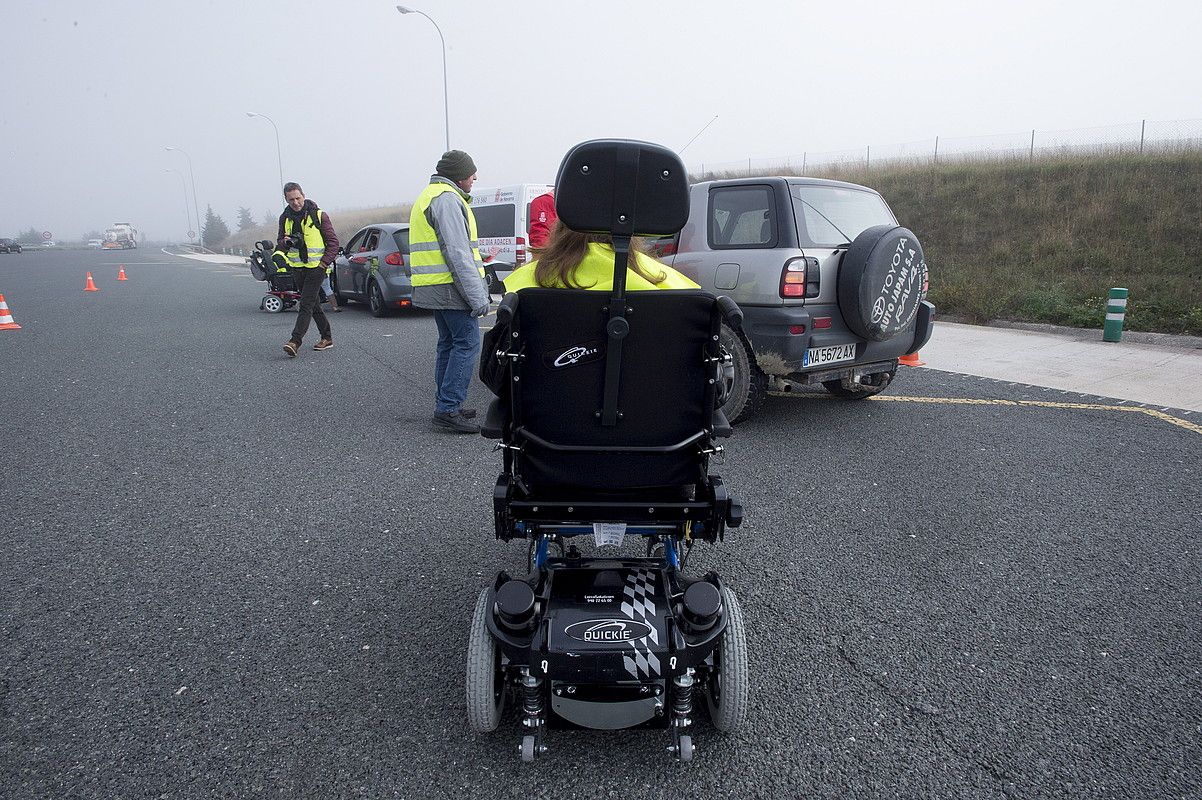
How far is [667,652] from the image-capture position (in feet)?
6.31

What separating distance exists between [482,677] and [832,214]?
435 centimetres

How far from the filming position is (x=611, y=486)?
2264 mm

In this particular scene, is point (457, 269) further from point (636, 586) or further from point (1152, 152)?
point (1152, 152)

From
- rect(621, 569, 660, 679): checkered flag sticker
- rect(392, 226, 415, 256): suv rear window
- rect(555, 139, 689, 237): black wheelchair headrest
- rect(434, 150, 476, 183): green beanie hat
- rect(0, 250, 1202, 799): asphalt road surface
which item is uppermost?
rect(434, 150, 476, 183): green beanie hat

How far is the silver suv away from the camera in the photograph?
4.79 meters

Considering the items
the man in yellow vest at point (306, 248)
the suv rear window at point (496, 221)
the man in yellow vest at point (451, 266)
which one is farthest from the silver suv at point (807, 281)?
the suv rear window at point (496, 221)

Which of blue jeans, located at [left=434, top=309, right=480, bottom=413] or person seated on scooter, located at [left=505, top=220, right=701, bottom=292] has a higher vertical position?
person seated on scooter, located at [left=505, top=220, right=701, bottom=292]

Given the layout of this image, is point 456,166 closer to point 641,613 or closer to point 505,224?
point 641,613

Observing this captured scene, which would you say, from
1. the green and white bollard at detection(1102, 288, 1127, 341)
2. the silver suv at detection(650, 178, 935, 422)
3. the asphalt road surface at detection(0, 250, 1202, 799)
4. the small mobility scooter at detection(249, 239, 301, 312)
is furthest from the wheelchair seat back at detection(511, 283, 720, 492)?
the small mobility scooter at detection(249, 239, 301, 312)

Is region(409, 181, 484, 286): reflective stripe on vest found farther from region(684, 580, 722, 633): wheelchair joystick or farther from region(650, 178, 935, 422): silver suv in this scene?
region(684, 580, 722, 633): wheelchair joystick

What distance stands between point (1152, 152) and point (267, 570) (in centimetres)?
2257

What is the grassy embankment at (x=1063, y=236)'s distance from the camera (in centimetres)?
1127

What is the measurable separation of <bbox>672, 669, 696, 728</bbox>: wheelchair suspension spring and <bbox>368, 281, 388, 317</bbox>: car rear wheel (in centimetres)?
1083

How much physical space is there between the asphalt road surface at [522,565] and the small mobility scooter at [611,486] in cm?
27
